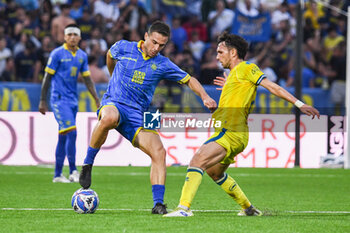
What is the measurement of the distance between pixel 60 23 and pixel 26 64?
1.26 meters

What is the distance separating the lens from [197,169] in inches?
267

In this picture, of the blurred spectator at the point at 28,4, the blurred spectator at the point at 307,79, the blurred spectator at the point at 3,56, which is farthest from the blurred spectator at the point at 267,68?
the blurred spectator at the point at 3,56

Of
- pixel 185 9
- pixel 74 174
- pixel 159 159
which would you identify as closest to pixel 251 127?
pixel 74 174

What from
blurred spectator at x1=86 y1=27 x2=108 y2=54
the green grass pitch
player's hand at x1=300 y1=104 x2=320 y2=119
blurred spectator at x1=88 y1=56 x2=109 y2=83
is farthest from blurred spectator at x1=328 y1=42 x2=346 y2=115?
player's hand at x1=300 y1=104 x2=320 y2=119

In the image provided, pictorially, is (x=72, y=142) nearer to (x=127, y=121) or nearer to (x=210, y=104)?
(x=127, y=121)

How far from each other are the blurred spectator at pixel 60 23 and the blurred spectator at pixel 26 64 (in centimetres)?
66

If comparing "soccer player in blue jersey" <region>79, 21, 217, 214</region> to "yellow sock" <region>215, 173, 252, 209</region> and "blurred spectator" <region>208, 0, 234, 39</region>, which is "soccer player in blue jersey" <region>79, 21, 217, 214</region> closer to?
"yellow sock" <region>215, 173, 252, 209</region>

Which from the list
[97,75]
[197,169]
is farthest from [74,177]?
[97,75]

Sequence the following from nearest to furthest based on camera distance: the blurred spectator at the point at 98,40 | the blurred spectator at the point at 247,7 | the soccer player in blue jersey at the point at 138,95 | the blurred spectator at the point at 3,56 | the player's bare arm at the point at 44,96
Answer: the soccer player in blue jersey at the point at 138,95, the player's bare arm at the point at 44,96, the blurred spectator at the point at 3,56, the blurred spectator at the point at 98,40, the blurred spectator at the point at 247,7

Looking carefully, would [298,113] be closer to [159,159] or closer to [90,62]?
[90,62]

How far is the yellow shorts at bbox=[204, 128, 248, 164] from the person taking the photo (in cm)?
683

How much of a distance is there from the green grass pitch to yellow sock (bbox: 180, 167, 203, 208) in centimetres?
21

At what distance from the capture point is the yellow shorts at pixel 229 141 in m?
6.83

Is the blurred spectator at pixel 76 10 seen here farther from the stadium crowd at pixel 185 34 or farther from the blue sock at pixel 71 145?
the blue sock at pixel 71 145
